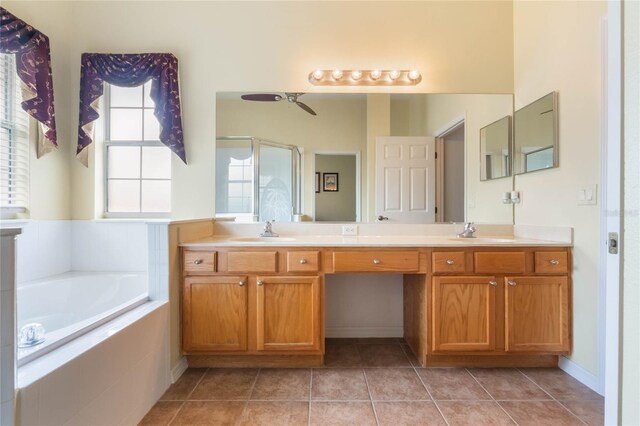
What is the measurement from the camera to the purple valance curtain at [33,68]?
1877 millimetres

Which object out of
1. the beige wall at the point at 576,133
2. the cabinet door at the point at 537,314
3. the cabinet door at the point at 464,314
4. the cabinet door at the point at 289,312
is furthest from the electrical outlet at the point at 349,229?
the beige wall at the point at 576,133

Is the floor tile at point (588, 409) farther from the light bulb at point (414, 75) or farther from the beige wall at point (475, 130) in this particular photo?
the light bulb at point (414, 75)

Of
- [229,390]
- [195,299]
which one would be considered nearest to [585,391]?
[229,390]

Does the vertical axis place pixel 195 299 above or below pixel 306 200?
below

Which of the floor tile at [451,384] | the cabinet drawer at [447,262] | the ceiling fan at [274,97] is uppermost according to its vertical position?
the ceiling fan at [274,97]

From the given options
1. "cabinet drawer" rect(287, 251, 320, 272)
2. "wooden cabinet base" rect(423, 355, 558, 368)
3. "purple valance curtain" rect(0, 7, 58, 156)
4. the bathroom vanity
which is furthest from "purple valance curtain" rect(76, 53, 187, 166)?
"wooden cabinet base" rect(423, 355, 558, 368)

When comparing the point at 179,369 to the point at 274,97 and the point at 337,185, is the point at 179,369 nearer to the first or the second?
the point at 337,185

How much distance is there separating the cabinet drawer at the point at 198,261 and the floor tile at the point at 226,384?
0.68 m

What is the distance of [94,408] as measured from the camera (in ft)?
3.87

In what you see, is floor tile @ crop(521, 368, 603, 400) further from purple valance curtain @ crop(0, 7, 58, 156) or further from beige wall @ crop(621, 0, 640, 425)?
purple valance curtain @ crop(0, 7, 58, 156)

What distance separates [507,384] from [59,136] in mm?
3600

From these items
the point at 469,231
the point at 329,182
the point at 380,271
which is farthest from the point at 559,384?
the point at 329,182

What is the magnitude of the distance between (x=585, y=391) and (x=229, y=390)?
209 cm

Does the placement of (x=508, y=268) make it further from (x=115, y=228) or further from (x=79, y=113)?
(x=79, y=113)
